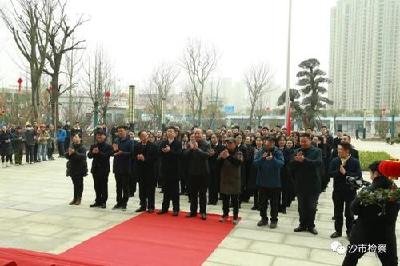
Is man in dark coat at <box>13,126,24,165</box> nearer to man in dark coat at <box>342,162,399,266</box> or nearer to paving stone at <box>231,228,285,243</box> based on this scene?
paving stone at <box>231,228,285,243</box>

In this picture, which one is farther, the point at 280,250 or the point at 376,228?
the point at 280,250

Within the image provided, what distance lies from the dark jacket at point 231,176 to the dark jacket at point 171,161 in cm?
98

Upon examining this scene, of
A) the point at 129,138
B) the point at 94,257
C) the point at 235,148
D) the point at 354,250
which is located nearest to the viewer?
the point at 354,250

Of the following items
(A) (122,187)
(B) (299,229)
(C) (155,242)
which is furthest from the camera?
(A) (122,187)

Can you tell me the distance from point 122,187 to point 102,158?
29.0 inches

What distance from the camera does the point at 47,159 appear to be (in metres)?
18.8

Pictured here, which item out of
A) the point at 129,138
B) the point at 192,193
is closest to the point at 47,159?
the point at 129,138

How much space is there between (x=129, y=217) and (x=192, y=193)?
127 cm

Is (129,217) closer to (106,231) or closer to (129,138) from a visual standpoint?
(106,231)

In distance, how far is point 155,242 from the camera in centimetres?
662

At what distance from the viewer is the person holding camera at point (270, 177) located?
762 centimetres

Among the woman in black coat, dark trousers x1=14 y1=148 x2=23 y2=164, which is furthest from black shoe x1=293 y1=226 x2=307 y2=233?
dark trousers x1=14 y1=148 x2=23 y2=164

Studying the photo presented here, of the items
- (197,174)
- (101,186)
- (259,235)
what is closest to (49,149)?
(101,186)

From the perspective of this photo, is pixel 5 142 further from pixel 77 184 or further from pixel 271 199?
pixel 271 199
